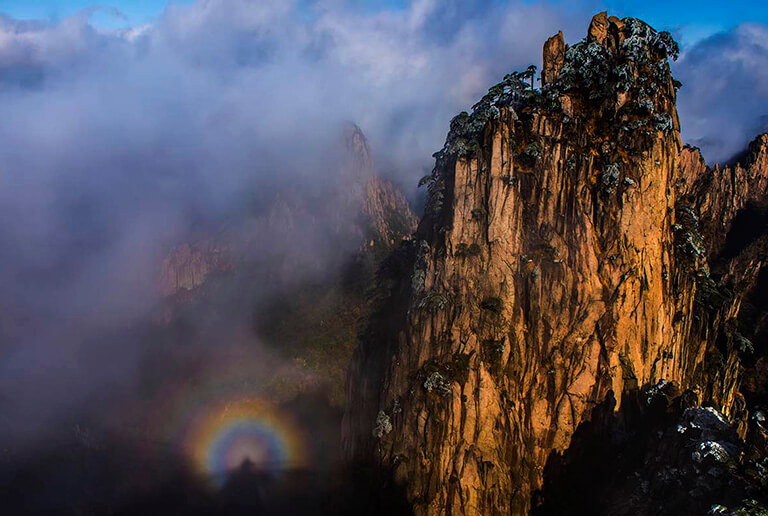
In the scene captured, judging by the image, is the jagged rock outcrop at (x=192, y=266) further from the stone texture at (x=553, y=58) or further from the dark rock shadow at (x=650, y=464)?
the dark rock shadow at (x=650, y=464)

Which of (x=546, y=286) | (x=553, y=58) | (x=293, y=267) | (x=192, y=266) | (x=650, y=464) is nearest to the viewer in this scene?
(x=650, y=464)

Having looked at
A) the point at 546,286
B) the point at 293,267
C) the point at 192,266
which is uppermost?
the point at 192,266

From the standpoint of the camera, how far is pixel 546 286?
46500 millimetres

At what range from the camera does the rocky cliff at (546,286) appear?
45.0 meters

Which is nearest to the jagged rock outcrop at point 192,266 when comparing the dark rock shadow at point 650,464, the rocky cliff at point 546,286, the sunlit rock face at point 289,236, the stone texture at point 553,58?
the sunlit rock face at point 289,236

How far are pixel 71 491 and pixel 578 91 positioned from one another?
265 ft

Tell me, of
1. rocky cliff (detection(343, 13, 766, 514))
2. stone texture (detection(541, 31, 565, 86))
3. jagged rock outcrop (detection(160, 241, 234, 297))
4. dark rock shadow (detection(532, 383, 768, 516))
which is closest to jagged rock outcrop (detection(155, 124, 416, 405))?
jagged rock outcrop (detection(160, 241, 234, 297))

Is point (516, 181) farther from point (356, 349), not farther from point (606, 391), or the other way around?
point (356, 349)

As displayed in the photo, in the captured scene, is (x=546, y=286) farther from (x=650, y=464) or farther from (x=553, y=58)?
(x=553, y=58)

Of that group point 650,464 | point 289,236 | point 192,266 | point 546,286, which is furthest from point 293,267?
point 650,464

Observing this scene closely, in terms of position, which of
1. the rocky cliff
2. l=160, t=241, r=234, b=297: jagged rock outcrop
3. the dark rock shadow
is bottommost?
the dark rock shadow

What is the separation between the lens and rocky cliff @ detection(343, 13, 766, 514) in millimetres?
45000

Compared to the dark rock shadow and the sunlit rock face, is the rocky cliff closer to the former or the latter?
the dark rock shadow

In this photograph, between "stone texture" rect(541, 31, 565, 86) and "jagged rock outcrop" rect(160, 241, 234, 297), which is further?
"jagged rock outcrop" rect(160, 241, 234, 297)
